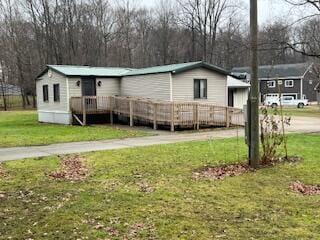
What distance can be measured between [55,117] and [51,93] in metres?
1.54

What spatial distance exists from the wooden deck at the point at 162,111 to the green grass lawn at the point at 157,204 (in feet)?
32.6

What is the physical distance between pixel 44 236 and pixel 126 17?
5841 centimetres

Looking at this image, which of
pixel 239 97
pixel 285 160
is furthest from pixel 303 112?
pixel 285 160

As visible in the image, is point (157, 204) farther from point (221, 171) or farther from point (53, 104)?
point (53, 104)

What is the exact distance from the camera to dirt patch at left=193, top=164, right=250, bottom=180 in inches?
353

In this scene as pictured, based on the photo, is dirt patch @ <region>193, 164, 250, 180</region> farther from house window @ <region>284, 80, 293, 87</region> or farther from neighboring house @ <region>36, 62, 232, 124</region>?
house window @ <region>284, 80, 293, 87</region>

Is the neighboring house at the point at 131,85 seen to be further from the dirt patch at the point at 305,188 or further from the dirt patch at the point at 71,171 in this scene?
the dirt patch at the point at 305,188

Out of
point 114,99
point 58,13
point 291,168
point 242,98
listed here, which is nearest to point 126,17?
point 58,13

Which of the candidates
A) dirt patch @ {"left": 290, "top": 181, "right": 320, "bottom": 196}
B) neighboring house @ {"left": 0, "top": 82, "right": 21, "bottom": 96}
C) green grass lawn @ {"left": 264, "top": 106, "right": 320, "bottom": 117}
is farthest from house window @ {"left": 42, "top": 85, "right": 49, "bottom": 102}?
neighboring house @ {"left": 0, "top": 82, "right": 21, "bottom": 96}

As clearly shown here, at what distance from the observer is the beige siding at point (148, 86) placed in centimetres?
2316

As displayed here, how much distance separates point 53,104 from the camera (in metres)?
27.0

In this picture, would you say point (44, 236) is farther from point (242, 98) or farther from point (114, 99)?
point (242, 98)

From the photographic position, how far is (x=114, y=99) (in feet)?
83.3

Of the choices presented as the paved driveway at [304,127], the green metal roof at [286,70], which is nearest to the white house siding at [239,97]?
the paved driveway at [304,127]
